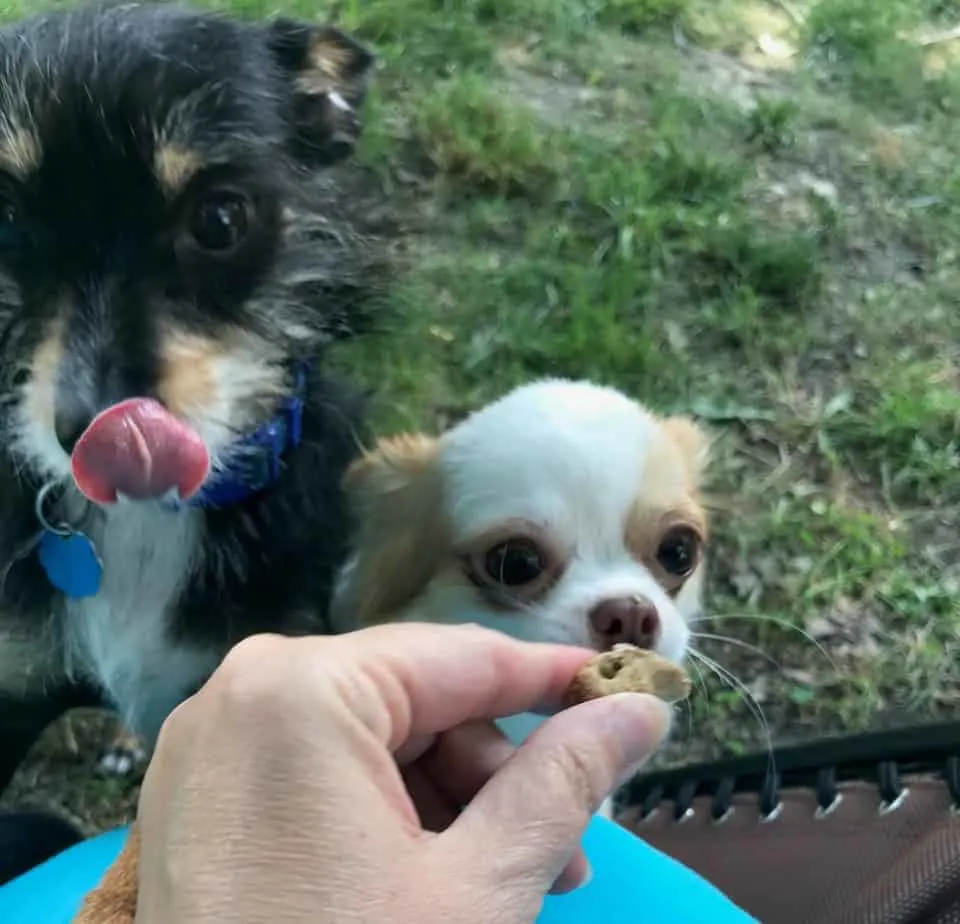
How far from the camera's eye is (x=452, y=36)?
8.08 feet

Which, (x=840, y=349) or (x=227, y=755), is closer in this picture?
(x=227, y=755)

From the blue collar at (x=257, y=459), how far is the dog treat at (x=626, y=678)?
1.44ft

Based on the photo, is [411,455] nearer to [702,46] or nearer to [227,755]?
[227,755]

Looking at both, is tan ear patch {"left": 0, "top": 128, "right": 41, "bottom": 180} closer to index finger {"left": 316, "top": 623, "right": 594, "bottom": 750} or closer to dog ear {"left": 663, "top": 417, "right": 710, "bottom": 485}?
index finger {"left": 316, "top": 623, "right": 594, "bottom": 750}

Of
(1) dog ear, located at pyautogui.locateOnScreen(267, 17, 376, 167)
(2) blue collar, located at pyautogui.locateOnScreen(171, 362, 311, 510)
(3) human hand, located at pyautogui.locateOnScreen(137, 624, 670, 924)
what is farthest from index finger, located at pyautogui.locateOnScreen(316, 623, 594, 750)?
(1) dog ear, located at pyautogui.locateOnScreen(267, 17, 376, 167)

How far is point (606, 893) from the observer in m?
1.12

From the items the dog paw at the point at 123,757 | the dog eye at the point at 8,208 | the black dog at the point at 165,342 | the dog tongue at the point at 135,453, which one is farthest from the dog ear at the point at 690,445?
the dog paw at the point at 123,757

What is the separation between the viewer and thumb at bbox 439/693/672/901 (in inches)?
27.9

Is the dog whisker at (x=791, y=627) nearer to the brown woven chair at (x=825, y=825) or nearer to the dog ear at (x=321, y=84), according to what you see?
the brown woven chair at (x=825, y=825)

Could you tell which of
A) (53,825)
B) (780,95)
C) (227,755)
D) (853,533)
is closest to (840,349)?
(853,533)

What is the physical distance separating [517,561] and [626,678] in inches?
15.5

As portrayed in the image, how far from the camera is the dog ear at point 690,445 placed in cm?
139

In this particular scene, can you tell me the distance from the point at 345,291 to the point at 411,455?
20 cm

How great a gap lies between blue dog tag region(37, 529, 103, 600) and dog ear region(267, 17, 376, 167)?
0.45m
